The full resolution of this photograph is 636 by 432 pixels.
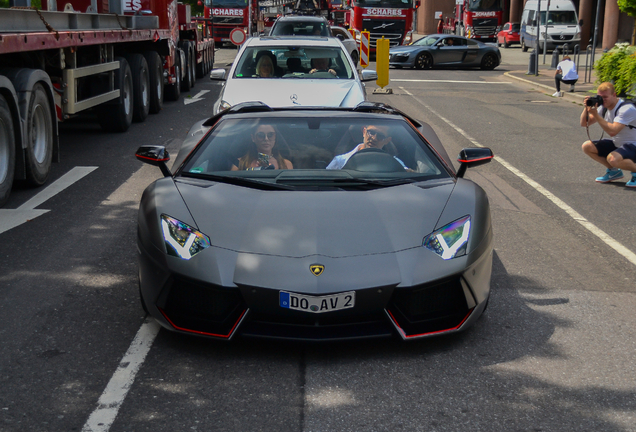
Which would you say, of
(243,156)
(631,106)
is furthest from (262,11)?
(243,156)

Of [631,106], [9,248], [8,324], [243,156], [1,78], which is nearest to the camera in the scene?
[8,324]

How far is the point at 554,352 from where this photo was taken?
14.0 feet

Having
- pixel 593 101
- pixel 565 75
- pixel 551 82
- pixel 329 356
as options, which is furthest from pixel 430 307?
pixel 551 82

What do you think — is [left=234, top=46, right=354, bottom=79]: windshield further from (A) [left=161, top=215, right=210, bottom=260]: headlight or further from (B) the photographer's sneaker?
(A) [left=161, top=215, right=210, bottom=260]: headlight

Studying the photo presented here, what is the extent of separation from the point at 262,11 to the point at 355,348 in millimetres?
40003

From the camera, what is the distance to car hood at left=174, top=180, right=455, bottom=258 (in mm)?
4070

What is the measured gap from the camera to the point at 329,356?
416cm

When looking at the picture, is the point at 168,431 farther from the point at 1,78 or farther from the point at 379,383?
the point at 1,78

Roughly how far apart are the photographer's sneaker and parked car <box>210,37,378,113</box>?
118 inches

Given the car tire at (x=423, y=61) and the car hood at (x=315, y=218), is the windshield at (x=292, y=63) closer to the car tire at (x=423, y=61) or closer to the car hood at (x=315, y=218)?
the car hood at (x=315, y=218)

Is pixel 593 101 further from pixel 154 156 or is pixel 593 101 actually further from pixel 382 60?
pixel 382 60

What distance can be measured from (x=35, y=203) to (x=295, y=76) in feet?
12.4

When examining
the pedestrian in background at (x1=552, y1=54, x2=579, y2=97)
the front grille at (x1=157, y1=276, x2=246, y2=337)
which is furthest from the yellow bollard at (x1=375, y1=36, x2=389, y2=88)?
the front grille at (x1=157, y1=276, x2=246, y2=337)

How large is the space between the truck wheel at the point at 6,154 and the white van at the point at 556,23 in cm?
3383
